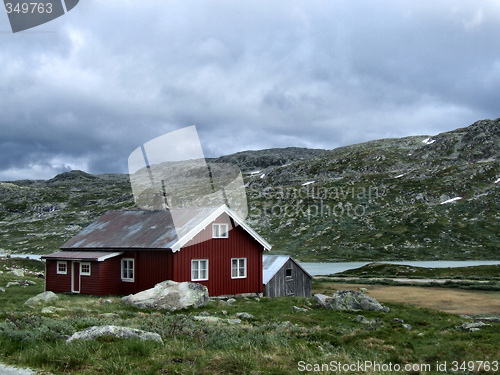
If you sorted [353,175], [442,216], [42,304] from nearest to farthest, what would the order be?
[42,304] → [442,216] → [353,175]

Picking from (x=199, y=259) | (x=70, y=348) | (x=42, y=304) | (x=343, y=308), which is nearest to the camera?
(x=70, y=348)

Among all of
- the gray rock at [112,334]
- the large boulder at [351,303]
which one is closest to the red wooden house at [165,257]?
the large boulder at [351,303]

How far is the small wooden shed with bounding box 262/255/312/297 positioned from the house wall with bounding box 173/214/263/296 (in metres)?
1.93

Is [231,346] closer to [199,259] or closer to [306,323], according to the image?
[306,323]

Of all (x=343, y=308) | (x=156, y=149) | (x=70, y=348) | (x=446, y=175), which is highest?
(x=446, y=175)

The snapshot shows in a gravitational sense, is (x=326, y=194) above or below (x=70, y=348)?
above

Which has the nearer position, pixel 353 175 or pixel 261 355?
pixel 261 355

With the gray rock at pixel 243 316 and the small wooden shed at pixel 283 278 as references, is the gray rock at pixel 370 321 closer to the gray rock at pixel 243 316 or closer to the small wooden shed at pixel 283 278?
the gray rock at pixel 243 316

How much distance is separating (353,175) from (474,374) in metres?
180

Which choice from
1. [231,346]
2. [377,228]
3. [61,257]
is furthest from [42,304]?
A: [377,228]

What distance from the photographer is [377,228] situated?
424ft

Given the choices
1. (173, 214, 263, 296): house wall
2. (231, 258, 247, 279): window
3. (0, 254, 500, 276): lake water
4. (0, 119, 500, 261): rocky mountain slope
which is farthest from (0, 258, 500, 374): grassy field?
(0, 119, 500, 261): rocky mountain slope

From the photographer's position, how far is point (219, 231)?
1400 inches

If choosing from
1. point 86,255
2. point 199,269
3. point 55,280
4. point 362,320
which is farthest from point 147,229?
point 362,320
